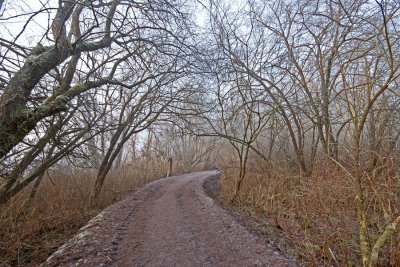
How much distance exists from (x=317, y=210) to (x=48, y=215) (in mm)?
6569

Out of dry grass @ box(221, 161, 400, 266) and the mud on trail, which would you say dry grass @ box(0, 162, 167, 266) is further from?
dry grass @ box(221, 161, 400, 266)

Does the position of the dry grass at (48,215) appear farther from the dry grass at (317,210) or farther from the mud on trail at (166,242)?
the dry grass at (317,210)

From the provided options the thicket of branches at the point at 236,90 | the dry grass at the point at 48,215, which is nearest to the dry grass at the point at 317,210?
the thicket of branches at the point at 236,90

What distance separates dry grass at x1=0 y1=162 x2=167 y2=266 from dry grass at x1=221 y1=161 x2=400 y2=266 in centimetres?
472

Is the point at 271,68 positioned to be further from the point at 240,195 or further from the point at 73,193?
the point at 73,193

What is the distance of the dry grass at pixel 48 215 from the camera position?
4281mm

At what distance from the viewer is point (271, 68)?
8.68 metres

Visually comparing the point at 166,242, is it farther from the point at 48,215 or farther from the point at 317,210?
the point at 48,215

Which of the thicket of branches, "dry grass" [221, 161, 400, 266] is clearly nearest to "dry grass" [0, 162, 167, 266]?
the thicket of branches

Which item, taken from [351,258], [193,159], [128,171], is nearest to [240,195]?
[351,258]

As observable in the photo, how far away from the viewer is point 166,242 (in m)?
4.52

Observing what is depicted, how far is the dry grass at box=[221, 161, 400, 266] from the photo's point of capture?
3393 millimetres

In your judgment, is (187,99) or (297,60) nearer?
(297,60)

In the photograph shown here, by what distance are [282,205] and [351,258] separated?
10.2ft
